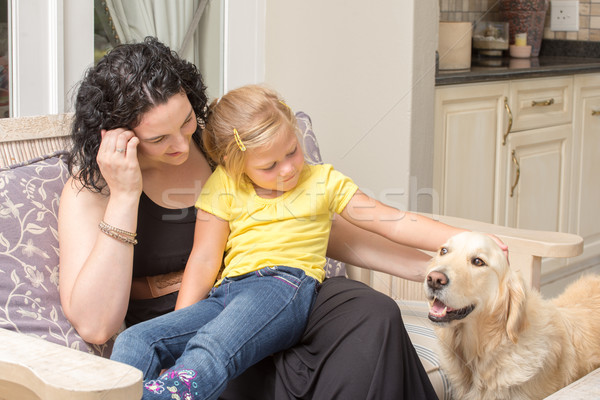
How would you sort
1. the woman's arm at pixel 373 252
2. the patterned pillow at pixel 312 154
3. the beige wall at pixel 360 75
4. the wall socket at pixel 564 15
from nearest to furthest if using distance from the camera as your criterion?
the woman's arm at pixel 373 252 < the patterned pillow at pixel 312 154 < the beige wall at pixel 360 75 < the wall socket at pixel 564 15

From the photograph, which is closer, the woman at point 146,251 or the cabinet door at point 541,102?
the woman at point 146,251

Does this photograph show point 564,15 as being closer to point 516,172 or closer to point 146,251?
point 516,172

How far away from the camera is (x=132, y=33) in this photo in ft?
6.93

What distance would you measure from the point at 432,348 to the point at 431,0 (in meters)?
1.21

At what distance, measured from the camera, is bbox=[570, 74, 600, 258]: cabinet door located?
10.4 feet

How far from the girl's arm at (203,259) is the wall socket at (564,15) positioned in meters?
2.75

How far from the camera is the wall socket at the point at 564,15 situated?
3586mm

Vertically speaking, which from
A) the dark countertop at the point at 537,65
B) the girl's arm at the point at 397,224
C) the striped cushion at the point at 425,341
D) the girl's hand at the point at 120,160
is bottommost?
the striped cushion at the point at 425,341

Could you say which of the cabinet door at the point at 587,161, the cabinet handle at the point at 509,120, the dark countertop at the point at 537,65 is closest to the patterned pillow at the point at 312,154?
the dark countertop at the point at 537,65

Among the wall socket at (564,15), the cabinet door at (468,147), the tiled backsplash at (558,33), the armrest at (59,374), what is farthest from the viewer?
the wall socket at (564,15)

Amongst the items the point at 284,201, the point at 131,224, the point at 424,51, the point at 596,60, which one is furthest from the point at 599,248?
the point at 131,224

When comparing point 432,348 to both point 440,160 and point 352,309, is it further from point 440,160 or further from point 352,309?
point 440,160

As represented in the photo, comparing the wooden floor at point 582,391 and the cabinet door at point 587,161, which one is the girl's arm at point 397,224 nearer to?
the wooden floor at point 582,391

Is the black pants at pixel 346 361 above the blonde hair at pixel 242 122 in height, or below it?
below
